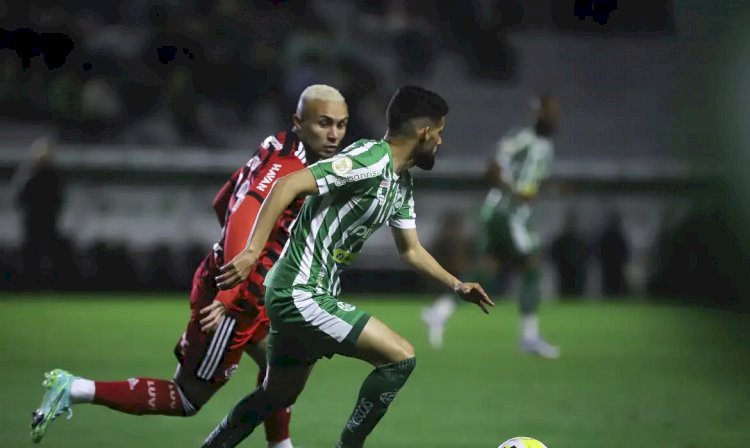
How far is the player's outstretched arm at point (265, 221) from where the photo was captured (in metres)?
6.10

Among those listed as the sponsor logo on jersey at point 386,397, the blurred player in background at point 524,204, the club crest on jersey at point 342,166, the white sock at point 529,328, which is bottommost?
the white sock at point 529,328

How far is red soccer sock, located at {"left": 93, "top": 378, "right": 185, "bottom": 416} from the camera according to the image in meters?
7.30

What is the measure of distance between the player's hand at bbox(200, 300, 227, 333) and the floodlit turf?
70.2 inches

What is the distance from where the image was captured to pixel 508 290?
23422 mm

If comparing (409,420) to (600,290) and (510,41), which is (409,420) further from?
(510,41)

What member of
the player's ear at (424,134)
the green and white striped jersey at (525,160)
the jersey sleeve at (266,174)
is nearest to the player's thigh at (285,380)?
the jersey sleeve at (266,174)

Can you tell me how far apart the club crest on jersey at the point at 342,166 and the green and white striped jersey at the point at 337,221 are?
15 millimetres

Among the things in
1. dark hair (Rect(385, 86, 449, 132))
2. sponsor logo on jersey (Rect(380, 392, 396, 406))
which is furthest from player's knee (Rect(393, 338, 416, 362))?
dark hair (Rect(385, 86, 449, 132))

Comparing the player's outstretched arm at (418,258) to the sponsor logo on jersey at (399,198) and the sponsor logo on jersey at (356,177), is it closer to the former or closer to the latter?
the sponsor logo on jersey at (399,198)

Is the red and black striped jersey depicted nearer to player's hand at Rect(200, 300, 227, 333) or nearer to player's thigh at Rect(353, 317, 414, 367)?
player's hand at Rect(200, 300, 227, 333)

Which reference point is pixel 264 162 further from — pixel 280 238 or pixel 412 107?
pixel 412 107

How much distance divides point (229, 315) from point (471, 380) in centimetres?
518

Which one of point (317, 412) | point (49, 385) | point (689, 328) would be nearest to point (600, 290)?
point (689, 328)

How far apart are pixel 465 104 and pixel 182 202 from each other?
6.25 m
